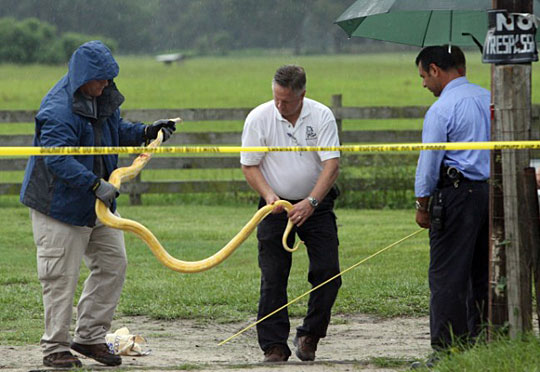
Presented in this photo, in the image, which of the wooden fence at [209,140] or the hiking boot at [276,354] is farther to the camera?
the wooden fence at [209,140]

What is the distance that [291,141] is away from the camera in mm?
6371

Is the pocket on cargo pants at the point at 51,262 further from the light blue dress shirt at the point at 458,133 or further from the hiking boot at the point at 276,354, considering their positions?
the light blue dress shirt at the point at 458,133

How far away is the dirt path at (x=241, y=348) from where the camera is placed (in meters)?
5.75

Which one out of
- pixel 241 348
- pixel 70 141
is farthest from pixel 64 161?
pixel 241 348

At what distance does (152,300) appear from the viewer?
831cm

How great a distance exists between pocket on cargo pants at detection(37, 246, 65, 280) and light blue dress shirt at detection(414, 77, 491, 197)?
7.20ft

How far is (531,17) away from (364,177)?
940 centimetres

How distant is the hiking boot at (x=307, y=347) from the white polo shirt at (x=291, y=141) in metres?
0.94

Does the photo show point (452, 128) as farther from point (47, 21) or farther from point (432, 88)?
point (47, 21)

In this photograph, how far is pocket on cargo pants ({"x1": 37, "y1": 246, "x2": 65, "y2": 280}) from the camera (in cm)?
595

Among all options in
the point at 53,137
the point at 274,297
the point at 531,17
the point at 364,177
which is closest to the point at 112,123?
the point at 53,137

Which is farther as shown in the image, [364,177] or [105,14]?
[105,14]

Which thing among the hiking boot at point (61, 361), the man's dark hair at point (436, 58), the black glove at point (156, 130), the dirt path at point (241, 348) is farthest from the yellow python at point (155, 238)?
the man's dark hair at point (436, 58)

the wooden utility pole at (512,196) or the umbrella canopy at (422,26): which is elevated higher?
the umbrella canopy at (422,26)
